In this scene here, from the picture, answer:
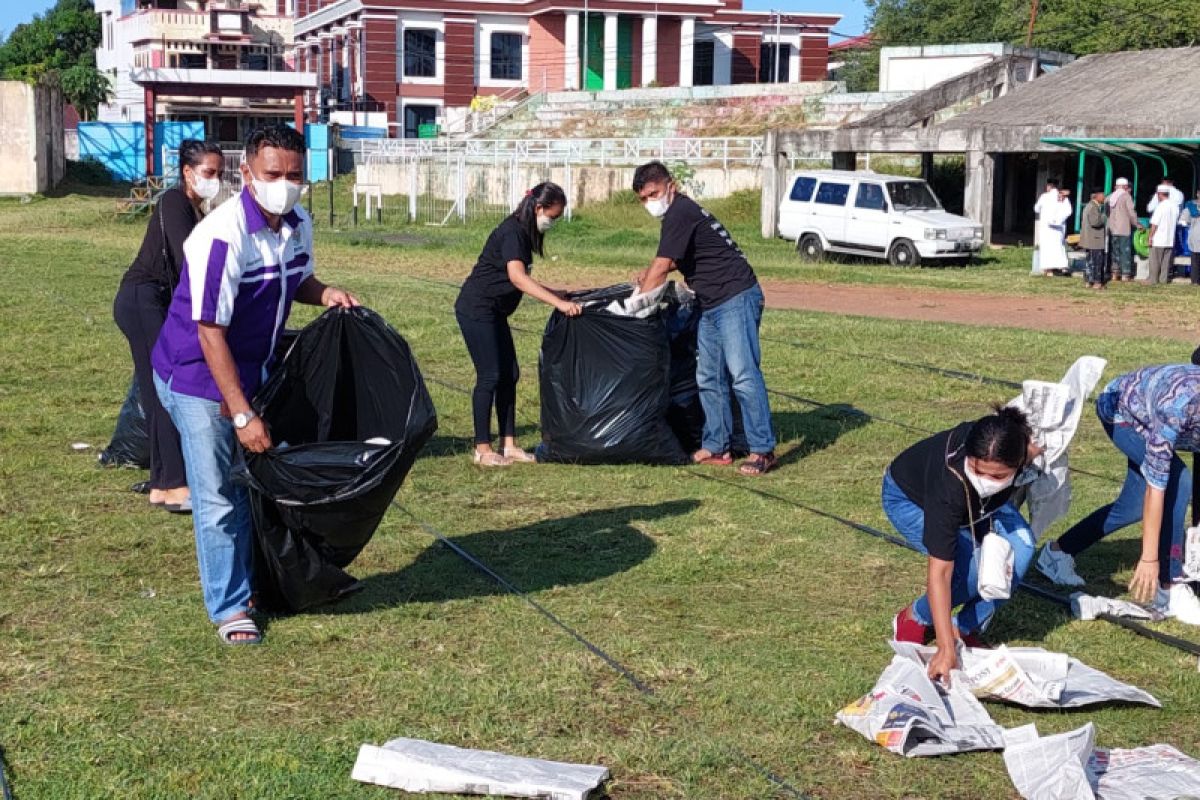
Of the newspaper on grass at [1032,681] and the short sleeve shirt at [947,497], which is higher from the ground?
the short sleeve shirt at [947,497]

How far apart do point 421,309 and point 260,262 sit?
1025 centimetres

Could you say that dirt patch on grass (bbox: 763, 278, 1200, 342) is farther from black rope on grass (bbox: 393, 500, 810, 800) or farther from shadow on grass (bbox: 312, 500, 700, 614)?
black rope on grass (bbox: 393, 500, 810, 800)

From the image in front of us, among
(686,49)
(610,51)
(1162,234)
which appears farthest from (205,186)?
(686,49)

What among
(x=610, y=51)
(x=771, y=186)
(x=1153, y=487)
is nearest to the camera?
(x=1153, y=487)

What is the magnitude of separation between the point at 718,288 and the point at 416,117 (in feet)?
166

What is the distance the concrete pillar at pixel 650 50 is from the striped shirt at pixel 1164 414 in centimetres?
5270

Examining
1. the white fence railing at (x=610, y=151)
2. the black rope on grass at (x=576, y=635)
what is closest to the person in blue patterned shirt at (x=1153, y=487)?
the black rope on grass at (x=576, y=635)

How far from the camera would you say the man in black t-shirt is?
8445mm

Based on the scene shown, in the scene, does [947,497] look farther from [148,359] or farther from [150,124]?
[150,124]

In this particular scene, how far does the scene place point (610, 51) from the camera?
57375 mm

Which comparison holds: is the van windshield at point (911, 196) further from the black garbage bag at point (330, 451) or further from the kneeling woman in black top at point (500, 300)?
the black garbage bag at point (330, 451)

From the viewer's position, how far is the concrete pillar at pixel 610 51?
56938 millimetres

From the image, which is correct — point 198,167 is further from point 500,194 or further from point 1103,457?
point 500,194

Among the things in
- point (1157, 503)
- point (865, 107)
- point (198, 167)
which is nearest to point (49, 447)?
point (198, 167)
